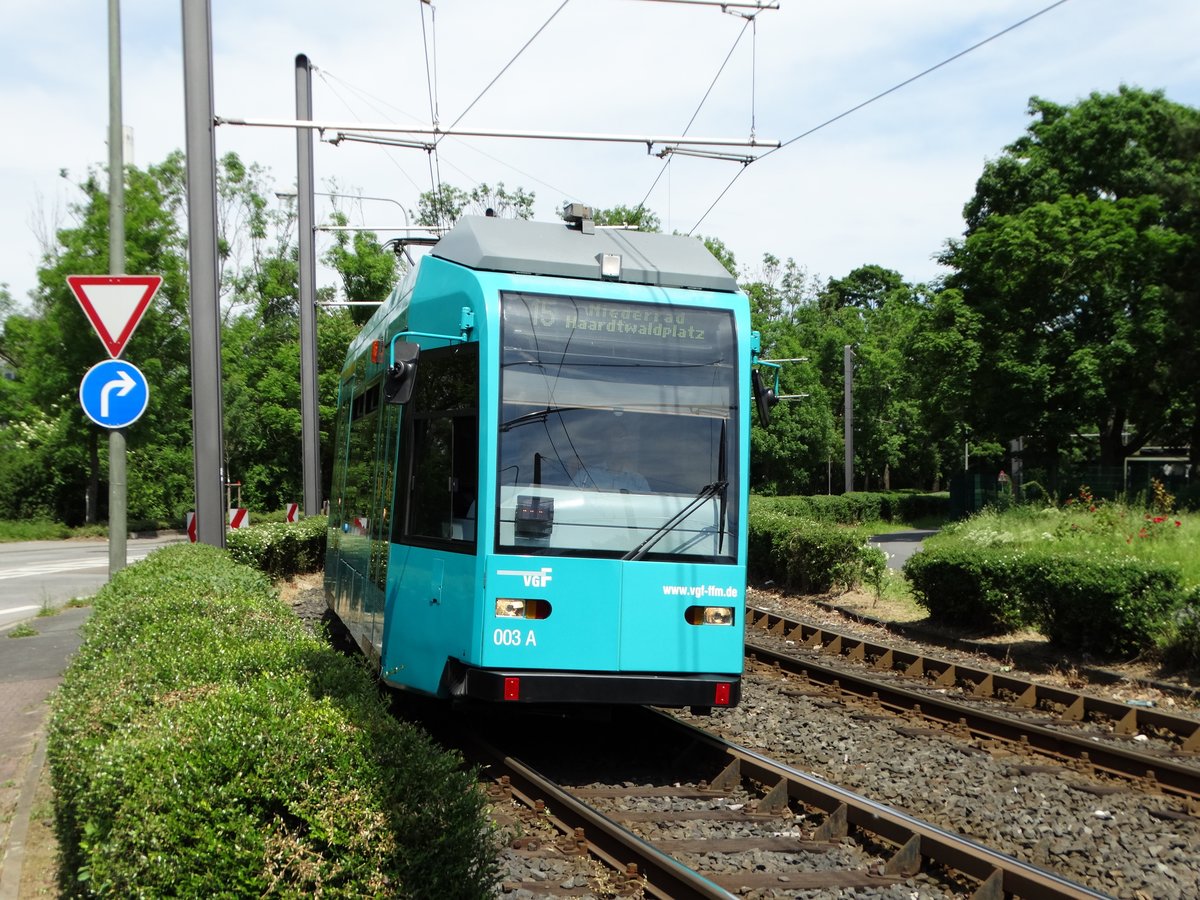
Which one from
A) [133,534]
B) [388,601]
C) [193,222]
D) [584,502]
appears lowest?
[133,534]

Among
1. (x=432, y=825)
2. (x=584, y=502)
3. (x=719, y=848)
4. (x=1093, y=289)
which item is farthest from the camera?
(x=1093, y=289)

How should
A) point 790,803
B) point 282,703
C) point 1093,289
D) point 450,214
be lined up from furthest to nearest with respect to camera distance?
point 450,214 → point 1093,289 → point 790,803 → point 282,703

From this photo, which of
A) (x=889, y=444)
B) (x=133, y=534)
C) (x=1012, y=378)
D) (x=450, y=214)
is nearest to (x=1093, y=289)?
(x=1012, y=378)

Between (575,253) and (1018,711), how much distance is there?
5.85 meters

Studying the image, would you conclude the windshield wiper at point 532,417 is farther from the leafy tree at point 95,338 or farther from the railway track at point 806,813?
the leafy tree at point 95,338

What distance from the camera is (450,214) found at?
163ft

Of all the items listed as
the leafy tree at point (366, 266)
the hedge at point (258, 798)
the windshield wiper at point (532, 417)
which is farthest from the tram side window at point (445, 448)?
the leafy tree at point (366, 266)

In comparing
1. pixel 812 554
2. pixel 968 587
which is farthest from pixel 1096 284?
pixel 968 587

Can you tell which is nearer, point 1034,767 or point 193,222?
point 1034,767

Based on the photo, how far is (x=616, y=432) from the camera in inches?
310

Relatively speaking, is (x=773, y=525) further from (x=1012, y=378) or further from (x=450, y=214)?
(x=450, y=214)

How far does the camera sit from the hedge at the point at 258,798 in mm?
3650

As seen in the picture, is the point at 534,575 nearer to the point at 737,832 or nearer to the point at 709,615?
the point at 709,615

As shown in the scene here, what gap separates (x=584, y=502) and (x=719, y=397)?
4.25 ft
